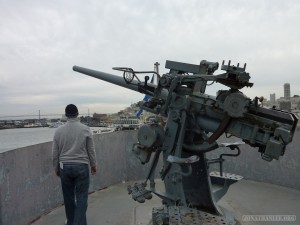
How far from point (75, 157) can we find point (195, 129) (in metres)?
1.49

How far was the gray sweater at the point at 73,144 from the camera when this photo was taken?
4590 millimetres

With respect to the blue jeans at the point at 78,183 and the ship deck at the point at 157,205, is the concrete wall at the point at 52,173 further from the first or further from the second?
the blue jeans at the point at 78,183

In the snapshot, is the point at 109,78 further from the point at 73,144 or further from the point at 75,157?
the point at 75,157

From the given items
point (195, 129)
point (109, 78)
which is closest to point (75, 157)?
point (109, 78)

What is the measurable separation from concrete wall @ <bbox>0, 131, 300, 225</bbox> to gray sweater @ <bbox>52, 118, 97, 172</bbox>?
698mm

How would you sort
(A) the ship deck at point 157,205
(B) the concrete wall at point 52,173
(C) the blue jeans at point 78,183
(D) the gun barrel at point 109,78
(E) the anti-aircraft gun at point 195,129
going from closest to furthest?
1. (E) the anti-aircraft gun at point 195,129
2. (C) the blue jeans at point 78,183
3. (B) the concrete wall at point 52,173
4. (D) the gun barrel at point 109,78
5. (A) the ship deck at point 157,205

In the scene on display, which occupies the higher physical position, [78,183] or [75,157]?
[75,157]

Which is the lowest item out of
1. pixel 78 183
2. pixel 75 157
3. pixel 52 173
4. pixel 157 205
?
pixel 157 205

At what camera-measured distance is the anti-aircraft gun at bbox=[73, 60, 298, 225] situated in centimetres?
387

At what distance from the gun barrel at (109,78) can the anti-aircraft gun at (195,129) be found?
0.07 feet

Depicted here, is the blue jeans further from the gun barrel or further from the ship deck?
the gun barrel

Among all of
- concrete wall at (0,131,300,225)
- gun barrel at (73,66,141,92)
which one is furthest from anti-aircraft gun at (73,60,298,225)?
concrete wall at (0,131,300,225)

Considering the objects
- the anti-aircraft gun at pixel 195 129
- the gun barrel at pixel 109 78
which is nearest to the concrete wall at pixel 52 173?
the gun barrel at pixel 109 78

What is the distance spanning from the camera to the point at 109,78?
5434mm
